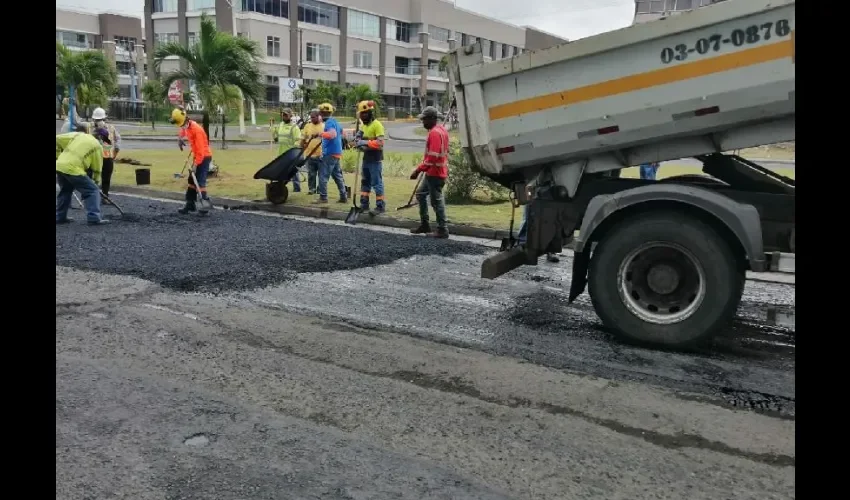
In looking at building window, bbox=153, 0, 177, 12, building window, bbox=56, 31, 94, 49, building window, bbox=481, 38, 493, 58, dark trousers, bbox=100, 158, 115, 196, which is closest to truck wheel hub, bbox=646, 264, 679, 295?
building window, bbox=481, 38, 493, 58

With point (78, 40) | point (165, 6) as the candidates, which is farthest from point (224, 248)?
point (78, 40)

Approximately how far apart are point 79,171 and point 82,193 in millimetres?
399

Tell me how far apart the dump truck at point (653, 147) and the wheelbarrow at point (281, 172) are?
280 inches

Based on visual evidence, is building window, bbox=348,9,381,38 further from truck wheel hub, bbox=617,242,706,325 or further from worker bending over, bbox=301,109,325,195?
truck wheel hub, bbox=617,242,706,325

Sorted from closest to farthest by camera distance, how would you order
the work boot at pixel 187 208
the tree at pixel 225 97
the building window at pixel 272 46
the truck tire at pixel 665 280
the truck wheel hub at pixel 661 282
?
the truck tire at pixel 665 280 < the truck wheel hub at pixel 661 282 < the work boot at pixel 187 208 < the tree at pixel 225 97 < the building window at pixel 272 46

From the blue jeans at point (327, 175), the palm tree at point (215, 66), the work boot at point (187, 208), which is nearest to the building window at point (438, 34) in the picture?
the palm tree at point (215, 66)

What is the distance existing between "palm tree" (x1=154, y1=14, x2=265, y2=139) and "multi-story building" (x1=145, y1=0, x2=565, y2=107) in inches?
1064

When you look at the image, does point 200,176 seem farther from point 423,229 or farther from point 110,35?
point 110,35

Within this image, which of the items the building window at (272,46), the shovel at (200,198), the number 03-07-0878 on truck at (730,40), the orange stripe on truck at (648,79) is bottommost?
the shovel at (200,198)

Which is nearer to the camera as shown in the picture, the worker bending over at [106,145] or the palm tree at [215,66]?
the worker bending over at [106,145]

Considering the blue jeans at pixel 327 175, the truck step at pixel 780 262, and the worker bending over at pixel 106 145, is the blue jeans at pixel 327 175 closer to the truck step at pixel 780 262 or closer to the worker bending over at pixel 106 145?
the worker bending over at pixel 106 145

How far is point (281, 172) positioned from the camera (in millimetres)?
12266

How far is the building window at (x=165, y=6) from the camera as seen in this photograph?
59.8 meters

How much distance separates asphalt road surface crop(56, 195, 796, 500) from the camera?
318 centimetres
